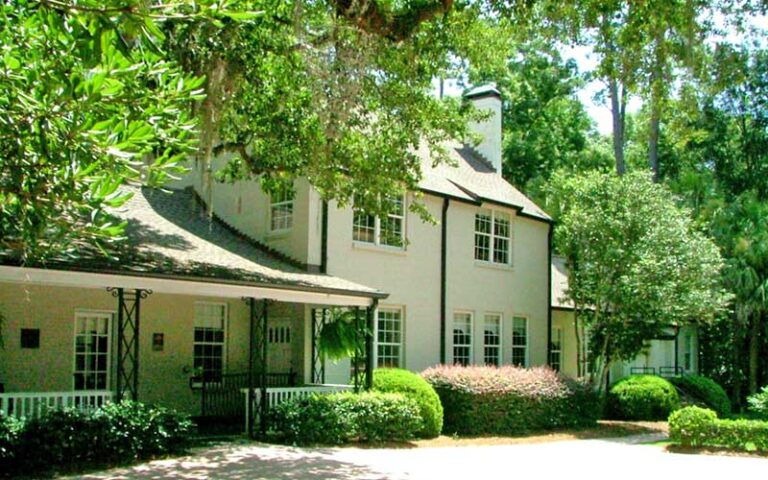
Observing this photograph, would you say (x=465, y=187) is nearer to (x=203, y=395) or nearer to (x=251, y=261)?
(x=251, y=261)

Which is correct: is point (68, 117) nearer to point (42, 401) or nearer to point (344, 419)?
point (42, 401)

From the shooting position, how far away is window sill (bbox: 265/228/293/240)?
20141 millimetres

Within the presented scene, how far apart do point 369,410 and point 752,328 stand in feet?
77.9

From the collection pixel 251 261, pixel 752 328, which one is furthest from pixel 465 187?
pixel 752 328

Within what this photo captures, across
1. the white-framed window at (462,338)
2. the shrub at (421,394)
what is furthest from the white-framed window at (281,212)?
the white-framed window at (462,338)

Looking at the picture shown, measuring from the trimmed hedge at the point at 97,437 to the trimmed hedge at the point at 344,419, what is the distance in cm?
251

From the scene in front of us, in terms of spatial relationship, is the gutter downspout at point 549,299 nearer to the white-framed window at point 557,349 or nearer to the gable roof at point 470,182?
the gable roof at point 470,182

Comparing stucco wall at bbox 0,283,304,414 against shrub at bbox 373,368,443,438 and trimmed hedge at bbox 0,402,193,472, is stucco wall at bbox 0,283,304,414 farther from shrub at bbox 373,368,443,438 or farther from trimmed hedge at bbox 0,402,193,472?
trimmed hedge at bbox 0,402,193,472

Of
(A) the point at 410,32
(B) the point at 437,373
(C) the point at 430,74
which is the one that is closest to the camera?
(A) the point at 410,32

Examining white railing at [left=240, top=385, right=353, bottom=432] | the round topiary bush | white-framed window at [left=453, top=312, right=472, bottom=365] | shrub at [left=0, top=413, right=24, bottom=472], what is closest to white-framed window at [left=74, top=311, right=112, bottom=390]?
white railing at [left=240, top=385, right=353, bottom=432]

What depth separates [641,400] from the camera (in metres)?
25.3

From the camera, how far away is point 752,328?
35.2 m

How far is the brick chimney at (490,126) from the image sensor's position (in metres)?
28.1

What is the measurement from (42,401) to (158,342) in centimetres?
367
